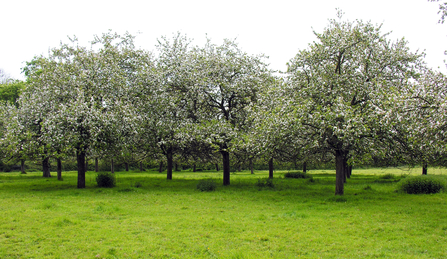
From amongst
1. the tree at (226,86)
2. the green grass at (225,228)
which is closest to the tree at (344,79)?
the green grass at (225,228)

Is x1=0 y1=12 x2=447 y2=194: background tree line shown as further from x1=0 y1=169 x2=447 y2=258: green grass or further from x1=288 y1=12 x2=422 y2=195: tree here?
x1=0 y1=169 x2=447 y2=258: green grass

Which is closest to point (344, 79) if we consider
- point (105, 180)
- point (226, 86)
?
point (226, 86)

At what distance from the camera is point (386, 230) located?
12531 millimetres

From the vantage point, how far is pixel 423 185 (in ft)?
79.3

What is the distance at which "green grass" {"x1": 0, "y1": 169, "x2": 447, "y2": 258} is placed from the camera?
9930 mm

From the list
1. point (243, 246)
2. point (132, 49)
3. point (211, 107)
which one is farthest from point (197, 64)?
point (243, 246)

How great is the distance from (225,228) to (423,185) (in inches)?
789

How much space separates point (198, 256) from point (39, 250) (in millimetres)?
5421

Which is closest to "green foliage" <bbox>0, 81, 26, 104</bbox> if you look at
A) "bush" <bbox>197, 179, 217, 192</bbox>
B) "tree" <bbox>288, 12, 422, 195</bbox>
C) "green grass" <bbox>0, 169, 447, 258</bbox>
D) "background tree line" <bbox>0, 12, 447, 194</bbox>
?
"background tree line" <bbox>0, 12, 447, 194</bbox>

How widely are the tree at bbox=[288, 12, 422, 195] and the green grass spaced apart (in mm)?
4232

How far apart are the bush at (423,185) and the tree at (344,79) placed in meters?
7.40

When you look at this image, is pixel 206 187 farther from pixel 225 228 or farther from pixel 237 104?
pixel 225 228

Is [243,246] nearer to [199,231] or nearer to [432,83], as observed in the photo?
[199,231]

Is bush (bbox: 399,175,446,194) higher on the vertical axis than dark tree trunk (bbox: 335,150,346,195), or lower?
lower
